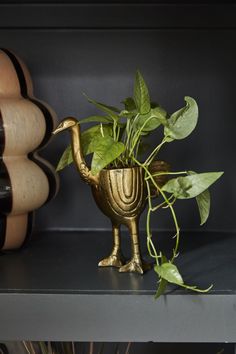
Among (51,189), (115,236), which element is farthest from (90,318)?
(51,189)

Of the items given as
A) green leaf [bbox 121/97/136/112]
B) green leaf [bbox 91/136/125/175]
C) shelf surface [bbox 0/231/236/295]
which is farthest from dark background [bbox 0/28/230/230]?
green leaf [bbox 91/136/125/175]

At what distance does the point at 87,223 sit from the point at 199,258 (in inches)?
12.5

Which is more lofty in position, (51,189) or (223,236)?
(51,189)

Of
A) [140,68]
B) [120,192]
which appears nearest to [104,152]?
[120,192]

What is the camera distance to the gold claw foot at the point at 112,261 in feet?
2.61

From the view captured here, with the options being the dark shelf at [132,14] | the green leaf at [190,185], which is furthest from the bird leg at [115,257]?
the dark shelf at [132,14]

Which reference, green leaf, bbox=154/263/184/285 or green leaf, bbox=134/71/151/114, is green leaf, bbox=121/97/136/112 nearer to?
green leaf, bbox=134/71/151/114

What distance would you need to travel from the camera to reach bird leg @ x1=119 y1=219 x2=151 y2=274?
2.50 feet

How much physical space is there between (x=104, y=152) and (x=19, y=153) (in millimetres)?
230

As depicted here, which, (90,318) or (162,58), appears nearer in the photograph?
(90,318)

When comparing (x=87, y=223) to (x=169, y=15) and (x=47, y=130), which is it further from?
(x=169, y=15)

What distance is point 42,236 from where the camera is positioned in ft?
3.41

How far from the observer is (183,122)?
73 centimetres

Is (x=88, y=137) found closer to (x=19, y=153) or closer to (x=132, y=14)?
(x=19, y=153)
